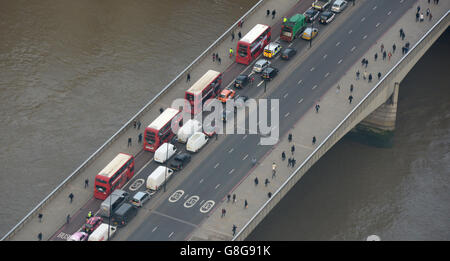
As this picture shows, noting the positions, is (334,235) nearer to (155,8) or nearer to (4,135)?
(4,135)

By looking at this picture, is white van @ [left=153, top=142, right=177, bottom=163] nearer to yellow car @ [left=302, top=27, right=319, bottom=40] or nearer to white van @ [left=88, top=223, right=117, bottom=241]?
white van @ [left=88, top=223, right=117, bottom=241]

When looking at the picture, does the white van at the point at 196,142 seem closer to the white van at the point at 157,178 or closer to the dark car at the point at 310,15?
the white van at the point at 157,178

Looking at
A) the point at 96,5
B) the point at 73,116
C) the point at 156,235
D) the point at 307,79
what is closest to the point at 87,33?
the point at 96,5

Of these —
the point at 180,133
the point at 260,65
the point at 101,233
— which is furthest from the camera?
the point at 260,65

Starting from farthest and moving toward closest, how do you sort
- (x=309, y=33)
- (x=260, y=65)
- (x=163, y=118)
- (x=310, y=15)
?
(x=310, y=15), (x=309, y=33), (x=260, y=65), (x=163, y=118)

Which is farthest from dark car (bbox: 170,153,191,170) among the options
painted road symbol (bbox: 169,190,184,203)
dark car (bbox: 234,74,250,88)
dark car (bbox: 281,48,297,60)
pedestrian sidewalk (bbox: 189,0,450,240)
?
dark car (bbox: 281,48,297,60)

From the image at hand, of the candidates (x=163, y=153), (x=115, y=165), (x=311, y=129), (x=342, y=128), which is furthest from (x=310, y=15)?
(x=115, y=165)

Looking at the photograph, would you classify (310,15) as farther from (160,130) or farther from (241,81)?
(160,130)

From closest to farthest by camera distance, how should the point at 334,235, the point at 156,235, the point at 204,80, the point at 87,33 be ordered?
1. the point at 156,235
2. the point at 334,235
3. the point at 204,80
4. the point at 87,33
